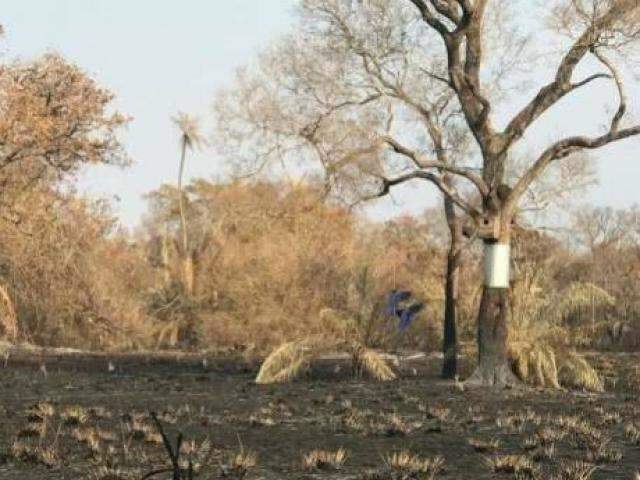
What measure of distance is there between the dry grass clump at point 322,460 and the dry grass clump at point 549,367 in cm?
1146

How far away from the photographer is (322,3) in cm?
1977

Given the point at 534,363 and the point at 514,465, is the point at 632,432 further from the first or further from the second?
the point at 534,363

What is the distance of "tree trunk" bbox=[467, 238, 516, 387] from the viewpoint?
1919 cm

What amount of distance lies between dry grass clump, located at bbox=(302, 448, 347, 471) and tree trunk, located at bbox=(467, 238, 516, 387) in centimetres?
1037

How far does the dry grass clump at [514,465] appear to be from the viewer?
328 inches

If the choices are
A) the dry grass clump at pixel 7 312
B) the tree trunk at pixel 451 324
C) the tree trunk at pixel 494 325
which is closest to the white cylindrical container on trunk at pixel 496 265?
the tree trunk at pixel 494 325

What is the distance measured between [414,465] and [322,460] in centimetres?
86

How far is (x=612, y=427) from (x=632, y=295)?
3359cm

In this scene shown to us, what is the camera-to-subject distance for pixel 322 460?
29.3 ft

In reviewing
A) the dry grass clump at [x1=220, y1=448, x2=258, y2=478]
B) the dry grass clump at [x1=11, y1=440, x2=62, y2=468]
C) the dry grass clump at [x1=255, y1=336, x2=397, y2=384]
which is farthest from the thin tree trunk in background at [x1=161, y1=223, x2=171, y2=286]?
the dry grass clump at [x1=220, y1=448, x2=258, y2=478]

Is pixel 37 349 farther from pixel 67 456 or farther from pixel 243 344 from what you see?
pixel 67 456

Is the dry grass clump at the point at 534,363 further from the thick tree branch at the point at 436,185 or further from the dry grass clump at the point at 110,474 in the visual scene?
the dry grass clump at the point at 110,474

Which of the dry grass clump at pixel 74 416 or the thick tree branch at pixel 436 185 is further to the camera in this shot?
the thick tree branch at pixel 436 185

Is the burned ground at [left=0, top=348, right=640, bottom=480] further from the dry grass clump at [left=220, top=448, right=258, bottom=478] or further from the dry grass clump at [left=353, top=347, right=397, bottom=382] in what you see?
the dry grass clump at [left=353, top=347, right=397, bottom=382]
